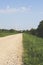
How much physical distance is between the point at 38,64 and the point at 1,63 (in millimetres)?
2224

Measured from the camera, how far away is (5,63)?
46.5 ft

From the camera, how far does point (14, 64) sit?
13891mm

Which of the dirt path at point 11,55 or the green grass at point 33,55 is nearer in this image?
the green grass at point 33,55

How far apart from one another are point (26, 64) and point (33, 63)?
1.46 feet

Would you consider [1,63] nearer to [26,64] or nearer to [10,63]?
[10,63]

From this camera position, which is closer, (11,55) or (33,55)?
(33,55)

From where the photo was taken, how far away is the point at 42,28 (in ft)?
332

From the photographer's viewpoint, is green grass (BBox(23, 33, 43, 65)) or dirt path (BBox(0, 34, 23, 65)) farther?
dirt path (BBox(0, 34, 23, 65))

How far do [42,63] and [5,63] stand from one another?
219 cm

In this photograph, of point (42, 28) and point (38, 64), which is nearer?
point (38, 64)

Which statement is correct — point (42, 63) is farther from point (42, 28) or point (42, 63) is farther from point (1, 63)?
point (42, 28)

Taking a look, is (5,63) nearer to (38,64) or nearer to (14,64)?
(14,64)

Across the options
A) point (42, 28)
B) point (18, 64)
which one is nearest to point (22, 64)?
point (18, 64)

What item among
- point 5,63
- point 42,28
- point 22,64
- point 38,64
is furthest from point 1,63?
point 42,28
